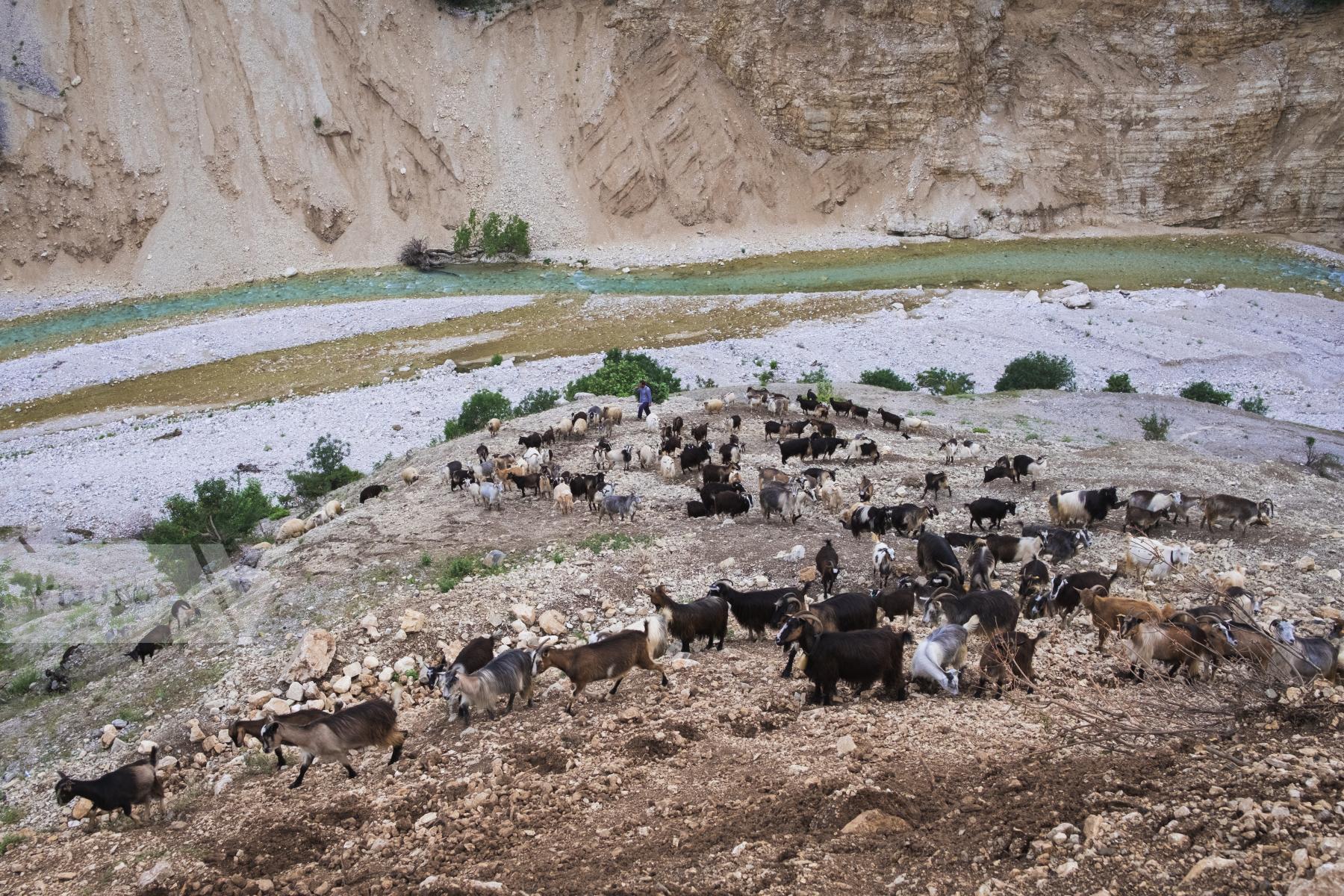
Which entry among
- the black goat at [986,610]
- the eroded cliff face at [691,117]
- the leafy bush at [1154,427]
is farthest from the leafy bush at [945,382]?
the eroded cliff face at [691,117]

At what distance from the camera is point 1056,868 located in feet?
20.5

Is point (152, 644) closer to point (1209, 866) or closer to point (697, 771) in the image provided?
point (697, 771)

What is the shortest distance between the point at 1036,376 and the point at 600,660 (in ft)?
78.6

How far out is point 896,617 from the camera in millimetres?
11758

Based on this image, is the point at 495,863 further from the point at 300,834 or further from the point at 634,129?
the point at 634,129

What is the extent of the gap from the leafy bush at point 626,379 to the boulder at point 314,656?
47.3 feet

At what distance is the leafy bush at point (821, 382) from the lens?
2546 cm

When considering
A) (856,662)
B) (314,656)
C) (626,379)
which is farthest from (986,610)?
(626,379)

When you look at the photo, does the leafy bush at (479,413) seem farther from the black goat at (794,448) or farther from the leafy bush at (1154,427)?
the leafy bush at (1154,427)

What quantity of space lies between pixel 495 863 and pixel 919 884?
2.96 m

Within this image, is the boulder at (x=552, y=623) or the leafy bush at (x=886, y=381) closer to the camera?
the boulder at (x=552, y=623)

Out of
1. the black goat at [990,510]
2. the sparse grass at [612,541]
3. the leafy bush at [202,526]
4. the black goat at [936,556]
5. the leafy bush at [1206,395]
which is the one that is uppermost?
the black goat at [936,556]

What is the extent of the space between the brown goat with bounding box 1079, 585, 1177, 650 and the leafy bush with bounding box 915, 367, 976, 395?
19.2m

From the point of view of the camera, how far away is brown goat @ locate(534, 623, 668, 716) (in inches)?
382
